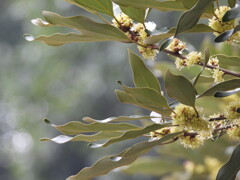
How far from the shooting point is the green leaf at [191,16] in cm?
Result: 60

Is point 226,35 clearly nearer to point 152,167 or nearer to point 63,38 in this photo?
point 63,38

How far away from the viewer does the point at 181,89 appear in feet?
2.15

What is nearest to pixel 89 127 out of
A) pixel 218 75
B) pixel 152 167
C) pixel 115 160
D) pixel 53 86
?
pixel 115 160

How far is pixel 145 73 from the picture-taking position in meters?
0.73

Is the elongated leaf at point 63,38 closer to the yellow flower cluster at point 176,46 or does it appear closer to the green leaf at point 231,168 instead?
the yellow flower cluster at point 176,46

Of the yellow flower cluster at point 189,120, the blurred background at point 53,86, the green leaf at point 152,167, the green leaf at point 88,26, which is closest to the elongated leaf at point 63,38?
the green leaf at point 88,26

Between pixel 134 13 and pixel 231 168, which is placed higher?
pixel 134 13

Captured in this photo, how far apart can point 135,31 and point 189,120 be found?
0.41 feet

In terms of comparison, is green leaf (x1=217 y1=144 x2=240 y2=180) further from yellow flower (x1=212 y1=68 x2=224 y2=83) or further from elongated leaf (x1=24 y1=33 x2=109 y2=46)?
elongated leaf (x1=24 y1=33 x2=109 y2=46)

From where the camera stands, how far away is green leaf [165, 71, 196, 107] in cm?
65

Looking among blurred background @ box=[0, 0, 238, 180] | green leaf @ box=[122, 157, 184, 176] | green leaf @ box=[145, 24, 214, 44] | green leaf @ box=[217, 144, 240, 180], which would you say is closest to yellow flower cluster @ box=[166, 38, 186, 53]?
green leaf @ box=[145, 24, 214, 44]

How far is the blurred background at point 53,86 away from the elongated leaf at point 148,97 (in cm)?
509

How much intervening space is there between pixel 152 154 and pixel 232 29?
16.3ft

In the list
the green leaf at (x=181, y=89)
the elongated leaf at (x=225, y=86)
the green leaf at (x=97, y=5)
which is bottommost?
the elongated leaf at (x=225, y=86)
